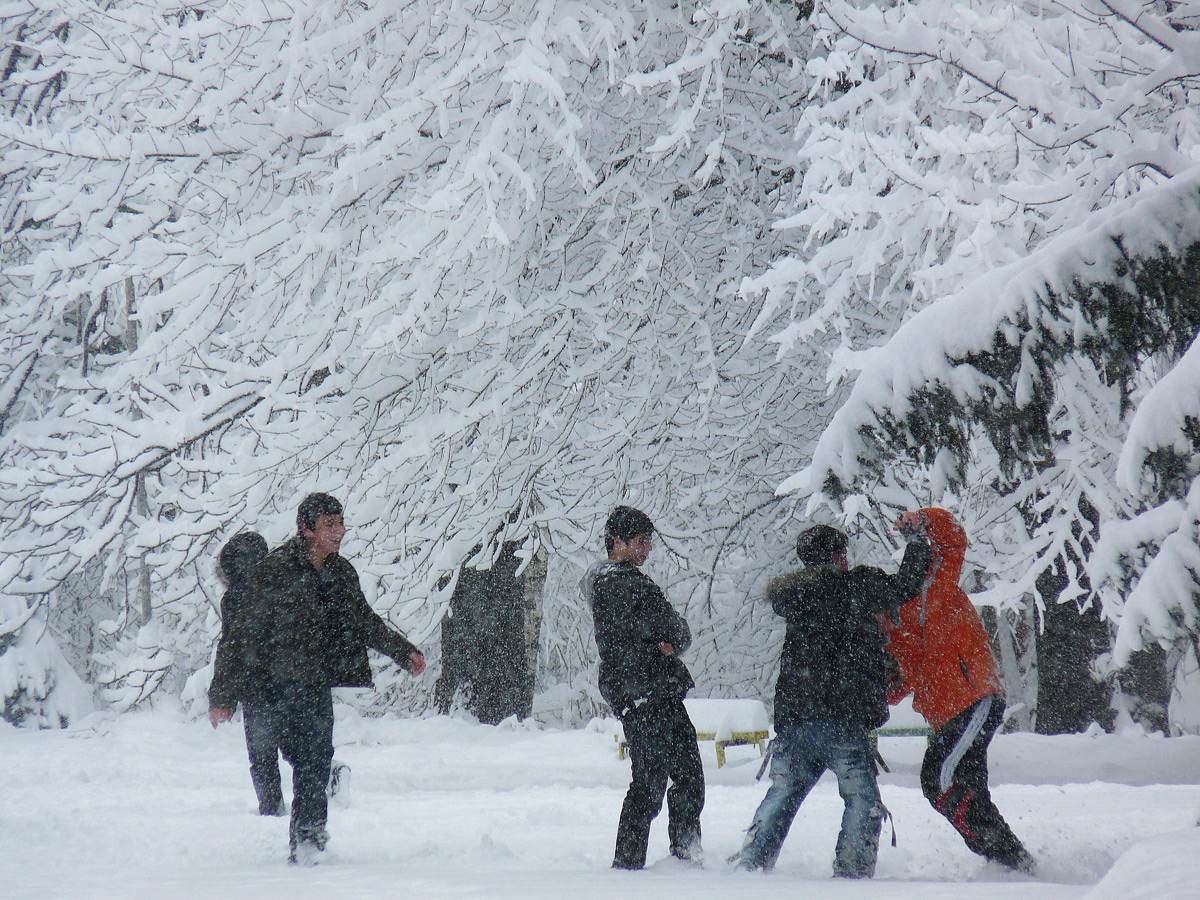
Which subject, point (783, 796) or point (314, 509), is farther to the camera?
point (314, 509)

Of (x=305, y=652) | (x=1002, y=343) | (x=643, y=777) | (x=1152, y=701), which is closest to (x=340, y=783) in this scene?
(x=305, y=652)

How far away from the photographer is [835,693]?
175 inches

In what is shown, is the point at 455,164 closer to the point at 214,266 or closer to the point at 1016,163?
the point at 214,266

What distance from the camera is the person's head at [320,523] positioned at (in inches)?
191

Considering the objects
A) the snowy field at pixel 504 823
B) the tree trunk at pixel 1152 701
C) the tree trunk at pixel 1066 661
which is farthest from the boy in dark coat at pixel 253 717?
the tree trunk at pixel 1152 701

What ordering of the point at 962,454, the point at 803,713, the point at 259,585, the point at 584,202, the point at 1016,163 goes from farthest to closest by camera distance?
the point at 584,202, the point at 1016,163, the point at 259,585, the point at 803,713, the point at 962,454

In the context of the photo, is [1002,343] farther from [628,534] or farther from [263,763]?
[263,763]

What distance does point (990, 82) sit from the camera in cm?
495

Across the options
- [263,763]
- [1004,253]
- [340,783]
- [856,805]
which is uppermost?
[1004,253]

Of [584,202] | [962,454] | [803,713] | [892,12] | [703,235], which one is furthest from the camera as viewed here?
[703,235]

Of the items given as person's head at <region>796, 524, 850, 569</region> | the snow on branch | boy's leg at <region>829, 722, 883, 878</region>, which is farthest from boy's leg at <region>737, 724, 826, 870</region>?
the snow on branch

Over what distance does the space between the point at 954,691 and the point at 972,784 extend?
393 mm

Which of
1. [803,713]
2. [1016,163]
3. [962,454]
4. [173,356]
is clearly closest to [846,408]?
[962,454]

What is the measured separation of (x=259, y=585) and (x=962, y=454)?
310cm
